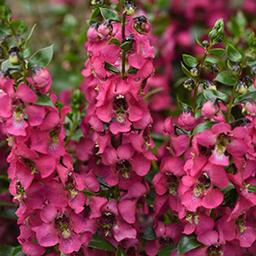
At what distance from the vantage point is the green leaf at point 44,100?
141 centimetres

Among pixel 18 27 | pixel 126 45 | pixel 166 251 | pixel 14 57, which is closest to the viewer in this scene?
pixel 14 57

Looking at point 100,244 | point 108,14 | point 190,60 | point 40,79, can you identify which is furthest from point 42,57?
point 100,244

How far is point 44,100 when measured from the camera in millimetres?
1422

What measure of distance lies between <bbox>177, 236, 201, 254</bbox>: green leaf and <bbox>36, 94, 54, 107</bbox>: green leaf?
41 cm

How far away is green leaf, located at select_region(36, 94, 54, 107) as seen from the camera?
1413 millimetres

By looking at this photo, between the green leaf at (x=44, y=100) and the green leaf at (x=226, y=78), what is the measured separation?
0.37 m

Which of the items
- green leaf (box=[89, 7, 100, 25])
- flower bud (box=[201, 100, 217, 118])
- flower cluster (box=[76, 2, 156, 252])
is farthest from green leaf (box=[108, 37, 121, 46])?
flower bud (box=[201, 100, 217, 118])

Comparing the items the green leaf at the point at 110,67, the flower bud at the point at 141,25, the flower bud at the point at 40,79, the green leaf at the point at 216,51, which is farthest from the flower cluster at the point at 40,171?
the green leaf at the point at 216,51

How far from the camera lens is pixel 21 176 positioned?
1463mm

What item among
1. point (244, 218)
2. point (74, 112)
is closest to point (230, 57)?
point (244, 218)

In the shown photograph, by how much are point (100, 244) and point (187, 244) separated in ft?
0.62

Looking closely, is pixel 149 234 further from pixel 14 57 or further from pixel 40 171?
pixel 14 57

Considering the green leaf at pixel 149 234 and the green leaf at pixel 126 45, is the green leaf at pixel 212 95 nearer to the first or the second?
the green leaf at pixel 126 45

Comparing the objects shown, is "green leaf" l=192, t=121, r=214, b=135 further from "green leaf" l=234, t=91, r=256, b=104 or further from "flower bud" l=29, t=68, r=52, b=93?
"flower bud" l=29, t=68, r=52, b=93
